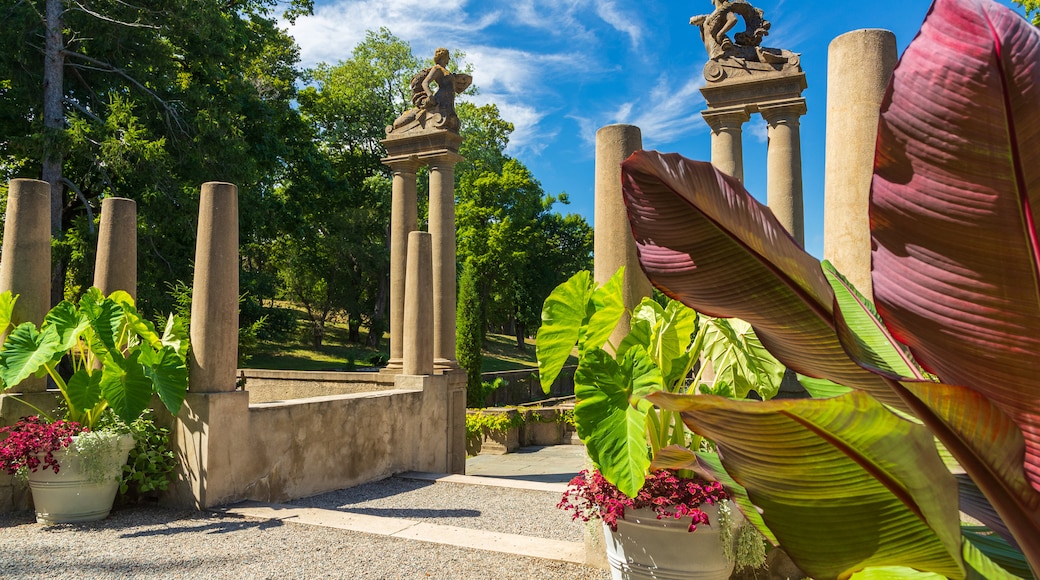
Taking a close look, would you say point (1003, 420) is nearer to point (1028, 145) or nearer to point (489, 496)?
point (1028, 145)

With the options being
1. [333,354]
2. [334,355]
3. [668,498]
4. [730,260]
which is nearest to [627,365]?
[668,498]

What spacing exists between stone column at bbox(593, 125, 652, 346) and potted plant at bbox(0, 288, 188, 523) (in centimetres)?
480

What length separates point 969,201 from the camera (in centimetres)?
113

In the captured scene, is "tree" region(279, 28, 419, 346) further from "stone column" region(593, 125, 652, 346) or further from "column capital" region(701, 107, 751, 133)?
"stone column" region(593, 125, 652, 346)

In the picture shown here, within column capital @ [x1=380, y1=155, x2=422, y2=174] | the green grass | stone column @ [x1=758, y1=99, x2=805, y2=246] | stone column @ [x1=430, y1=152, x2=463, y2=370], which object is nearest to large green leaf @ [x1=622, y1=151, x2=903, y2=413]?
stone column @ [x1=430, y1=152, x2=463, y2=370]

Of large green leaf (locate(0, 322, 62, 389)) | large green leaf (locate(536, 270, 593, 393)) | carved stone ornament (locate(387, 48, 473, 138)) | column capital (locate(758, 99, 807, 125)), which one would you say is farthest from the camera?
carved stone ornament (locate(387, 48, 473, 138))

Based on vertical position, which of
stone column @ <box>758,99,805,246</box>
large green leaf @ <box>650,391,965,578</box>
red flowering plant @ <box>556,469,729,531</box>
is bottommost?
red flowering plant @ <box>556,469,729,531</box>

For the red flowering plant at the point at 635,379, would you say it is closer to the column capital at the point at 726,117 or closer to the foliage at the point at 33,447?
the foliage at the point at 33,447

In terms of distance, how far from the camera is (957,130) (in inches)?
43.8

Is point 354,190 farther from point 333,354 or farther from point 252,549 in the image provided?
point 252,549

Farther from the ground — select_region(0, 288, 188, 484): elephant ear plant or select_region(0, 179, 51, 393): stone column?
select_region(0, 179, 51, 393): stone column

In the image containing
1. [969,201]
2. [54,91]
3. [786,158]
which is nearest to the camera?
[969,201]

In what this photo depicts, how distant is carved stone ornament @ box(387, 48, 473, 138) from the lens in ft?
46.1

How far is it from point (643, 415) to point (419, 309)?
7.70 meters
